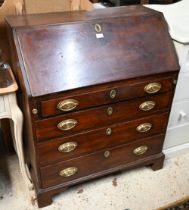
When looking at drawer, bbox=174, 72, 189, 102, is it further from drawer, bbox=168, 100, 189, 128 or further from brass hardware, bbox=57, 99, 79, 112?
brass hardware, bbox=57, 99, 79, 112

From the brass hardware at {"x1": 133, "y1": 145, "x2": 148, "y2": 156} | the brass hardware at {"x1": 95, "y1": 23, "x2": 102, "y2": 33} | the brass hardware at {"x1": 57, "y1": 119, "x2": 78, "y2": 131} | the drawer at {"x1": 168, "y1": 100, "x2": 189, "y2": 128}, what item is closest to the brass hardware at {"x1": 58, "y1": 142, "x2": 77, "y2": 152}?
the brass hardware at {"x1": 57, "y1": 119, "x2": 78, "y2": 131}

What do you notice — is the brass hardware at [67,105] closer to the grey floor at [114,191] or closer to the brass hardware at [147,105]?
the brass hardware at [147,105]

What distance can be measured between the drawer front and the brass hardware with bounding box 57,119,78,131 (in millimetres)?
74

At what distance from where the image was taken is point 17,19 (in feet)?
4.26

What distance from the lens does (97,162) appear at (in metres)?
1.53

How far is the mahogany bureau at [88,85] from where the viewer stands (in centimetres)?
117

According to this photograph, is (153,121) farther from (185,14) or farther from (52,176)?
(185,14)

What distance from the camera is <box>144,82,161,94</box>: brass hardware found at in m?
1.35

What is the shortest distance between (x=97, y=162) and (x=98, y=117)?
0.34 m

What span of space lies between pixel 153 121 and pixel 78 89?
0.57 m

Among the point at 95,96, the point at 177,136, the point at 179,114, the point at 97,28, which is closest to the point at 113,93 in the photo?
the point at 95,96

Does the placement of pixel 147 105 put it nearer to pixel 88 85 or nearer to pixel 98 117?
pixel 98 117

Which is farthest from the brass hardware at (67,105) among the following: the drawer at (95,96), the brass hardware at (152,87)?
the brass hardware at (152,87)

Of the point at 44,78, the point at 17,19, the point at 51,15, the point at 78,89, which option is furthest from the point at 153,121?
the point at 17,19
